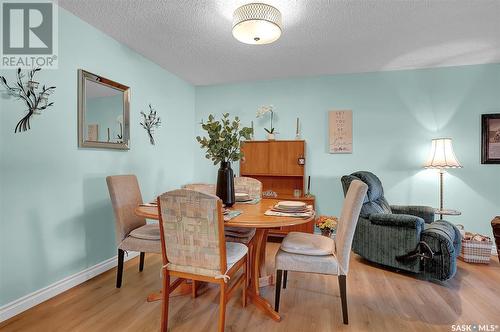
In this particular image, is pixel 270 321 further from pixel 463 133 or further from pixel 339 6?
pixel 463 133

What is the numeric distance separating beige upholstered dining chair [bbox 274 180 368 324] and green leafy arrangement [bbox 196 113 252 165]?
32.3 inches

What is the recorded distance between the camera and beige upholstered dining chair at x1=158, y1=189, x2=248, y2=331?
145 cm

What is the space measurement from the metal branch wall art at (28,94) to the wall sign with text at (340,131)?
3.31 m

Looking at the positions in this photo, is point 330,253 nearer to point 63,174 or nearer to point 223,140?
point 223,140

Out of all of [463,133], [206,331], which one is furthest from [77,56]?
[463,133]

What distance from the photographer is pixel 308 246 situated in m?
1.87

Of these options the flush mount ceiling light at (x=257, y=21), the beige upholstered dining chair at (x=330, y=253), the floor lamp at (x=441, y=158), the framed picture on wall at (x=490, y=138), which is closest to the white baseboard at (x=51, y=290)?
the beige upholstered dining chair at (x=330, y=253)

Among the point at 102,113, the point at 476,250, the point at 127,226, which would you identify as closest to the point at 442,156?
the point at 476,250

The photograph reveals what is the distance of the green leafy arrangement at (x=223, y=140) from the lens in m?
1.96

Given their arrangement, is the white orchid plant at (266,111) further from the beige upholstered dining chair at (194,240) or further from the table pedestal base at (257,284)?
the beige upholstered dining chair at (194,240)

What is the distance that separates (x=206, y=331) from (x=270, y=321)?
446mm

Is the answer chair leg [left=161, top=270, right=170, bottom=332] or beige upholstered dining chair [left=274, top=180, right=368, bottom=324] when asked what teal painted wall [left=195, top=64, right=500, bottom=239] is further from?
chair leg [left=161, top=270, right=170, bottom=332]

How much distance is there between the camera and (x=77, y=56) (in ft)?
7.51

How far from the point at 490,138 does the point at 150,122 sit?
4.32 meters
